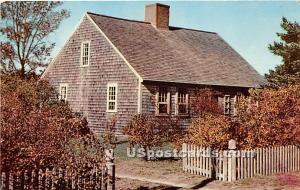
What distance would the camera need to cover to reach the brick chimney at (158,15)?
3088 centimetres

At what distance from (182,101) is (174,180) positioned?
13771 mm

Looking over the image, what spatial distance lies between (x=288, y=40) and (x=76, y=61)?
12520mm

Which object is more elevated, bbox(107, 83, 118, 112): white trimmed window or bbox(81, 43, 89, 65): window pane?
bbox(81, 43, 89, 65): window pane

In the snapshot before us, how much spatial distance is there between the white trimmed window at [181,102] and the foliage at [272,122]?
33.4ft

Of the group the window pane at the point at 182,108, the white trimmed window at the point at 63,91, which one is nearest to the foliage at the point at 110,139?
the window pane at the point at 182,108

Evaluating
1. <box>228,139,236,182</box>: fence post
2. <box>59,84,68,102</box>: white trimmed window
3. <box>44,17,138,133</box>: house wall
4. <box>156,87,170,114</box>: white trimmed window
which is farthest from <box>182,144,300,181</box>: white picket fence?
<box>59,84,68,102</box>: white trimmed window

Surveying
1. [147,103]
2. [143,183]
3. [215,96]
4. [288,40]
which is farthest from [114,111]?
[143,183]

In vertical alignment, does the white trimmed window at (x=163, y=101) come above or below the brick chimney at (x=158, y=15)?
below

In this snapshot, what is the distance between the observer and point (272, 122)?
15094mm

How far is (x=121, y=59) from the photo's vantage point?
25094 millimetres

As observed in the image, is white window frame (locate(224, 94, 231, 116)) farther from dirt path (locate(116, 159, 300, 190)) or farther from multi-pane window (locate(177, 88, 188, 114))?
dirt path (locate(116, 159, 300, 190))

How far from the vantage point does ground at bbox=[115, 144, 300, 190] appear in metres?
12.0

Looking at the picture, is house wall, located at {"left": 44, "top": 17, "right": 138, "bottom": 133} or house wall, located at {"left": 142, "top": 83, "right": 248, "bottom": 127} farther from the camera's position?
house wall, located at {"left": 44, "top": 17, "right": 138, "bottom": 133}

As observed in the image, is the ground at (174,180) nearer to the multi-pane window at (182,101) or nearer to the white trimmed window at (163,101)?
the white trimmed window at (163,101)
